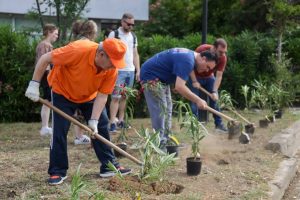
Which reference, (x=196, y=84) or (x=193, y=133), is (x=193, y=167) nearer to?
(x=193, y=133)

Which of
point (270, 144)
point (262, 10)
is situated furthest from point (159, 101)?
point (262, 10)

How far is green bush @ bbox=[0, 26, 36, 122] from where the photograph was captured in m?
10.1

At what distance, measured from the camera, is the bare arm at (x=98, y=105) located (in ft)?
18.1

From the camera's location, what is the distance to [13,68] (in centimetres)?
1003

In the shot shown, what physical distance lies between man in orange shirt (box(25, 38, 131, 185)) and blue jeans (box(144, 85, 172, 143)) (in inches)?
45.9

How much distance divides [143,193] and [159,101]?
1.80 metres

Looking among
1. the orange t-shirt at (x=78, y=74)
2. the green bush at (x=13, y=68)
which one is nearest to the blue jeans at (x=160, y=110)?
the orange t-shirt at (x=78, y=74)

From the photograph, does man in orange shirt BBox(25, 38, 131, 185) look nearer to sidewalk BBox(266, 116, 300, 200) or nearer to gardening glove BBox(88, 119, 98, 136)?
gardening glove BBox(88, 119, 98, 136)

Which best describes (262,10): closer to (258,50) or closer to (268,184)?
(258,50)

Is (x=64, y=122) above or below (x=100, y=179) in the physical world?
above

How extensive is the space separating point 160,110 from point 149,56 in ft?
15.4

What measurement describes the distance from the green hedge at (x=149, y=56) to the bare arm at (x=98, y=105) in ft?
16.0

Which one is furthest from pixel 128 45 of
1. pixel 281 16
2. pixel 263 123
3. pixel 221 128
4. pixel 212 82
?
pixel 281 16

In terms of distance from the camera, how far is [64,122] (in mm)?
5504
